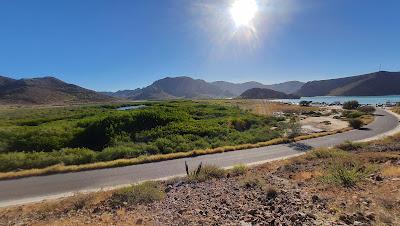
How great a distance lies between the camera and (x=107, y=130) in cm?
4772

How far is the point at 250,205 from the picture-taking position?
44.4 feet

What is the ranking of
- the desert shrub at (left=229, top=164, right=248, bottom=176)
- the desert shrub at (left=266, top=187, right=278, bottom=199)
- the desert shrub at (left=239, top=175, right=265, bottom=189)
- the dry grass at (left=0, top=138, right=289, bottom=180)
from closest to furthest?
the desert shrub at (left=266, top=187, right=278, bottom=199)
the desert shrub at (left=239, top=175, right=265, bottom=189)
the desert shrub at (left=229, top=164, right=248, bottom=176)
the dry grass at (left=0, top=138, right=289, bottom=180)

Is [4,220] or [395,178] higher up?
[395,178]

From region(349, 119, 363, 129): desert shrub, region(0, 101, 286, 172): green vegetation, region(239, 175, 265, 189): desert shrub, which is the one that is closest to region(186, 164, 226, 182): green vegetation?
region(239, 175, 265, 189): desert shrub

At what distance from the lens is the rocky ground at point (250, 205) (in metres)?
11.3

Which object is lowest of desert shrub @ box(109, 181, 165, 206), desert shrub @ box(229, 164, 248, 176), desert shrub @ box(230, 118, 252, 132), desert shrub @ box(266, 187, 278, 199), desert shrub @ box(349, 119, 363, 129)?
desert shrub @ box(349, 119, 363, 129)

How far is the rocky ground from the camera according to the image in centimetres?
1128

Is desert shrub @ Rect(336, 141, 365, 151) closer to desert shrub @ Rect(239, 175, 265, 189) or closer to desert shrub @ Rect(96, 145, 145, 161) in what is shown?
desert shrub @ Rect(239, 175, 265, 189)

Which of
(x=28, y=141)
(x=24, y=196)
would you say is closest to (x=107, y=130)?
(x=28, y=141)

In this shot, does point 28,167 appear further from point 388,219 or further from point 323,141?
point 323,141

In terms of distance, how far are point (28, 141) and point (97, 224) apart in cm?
3481

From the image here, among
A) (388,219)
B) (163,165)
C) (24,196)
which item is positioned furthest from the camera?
(163,165)

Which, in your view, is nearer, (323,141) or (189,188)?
(189,188)

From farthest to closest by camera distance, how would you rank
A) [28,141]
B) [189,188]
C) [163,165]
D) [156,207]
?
[28,141] → [163,165] → [189,188] → [156,207]
